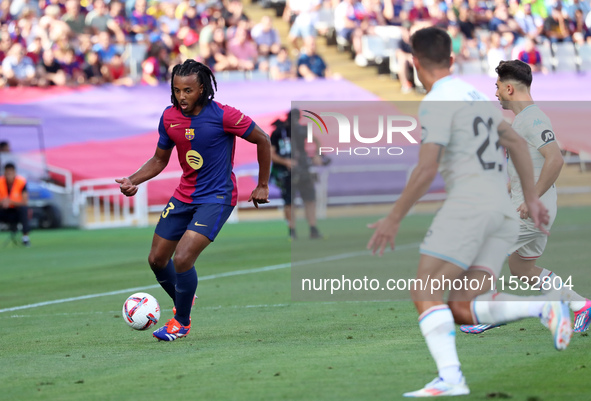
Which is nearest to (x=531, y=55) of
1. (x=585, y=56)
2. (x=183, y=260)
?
(x=585, y=56)

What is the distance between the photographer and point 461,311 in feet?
16.8

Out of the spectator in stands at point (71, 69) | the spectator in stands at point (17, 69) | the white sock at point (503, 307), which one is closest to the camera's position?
the white sock at point (503, 307)

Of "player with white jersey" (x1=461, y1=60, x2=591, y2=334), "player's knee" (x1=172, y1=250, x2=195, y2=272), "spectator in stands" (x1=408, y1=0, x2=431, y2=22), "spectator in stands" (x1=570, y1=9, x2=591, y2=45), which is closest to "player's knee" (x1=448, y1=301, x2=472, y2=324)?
"player with white jersey" (x1=461, y1=60, x2=591, y2=334)

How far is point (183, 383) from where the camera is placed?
5410mm

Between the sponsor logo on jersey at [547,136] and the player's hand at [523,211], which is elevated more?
the sponsor logo on jersey at [547,136]

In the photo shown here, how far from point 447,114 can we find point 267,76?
2173cm

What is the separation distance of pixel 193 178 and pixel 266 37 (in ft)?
68.8

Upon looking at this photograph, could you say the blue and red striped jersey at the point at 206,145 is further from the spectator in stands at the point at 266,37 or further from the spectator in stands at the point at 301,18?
the spectator in stands at the point at 301,18

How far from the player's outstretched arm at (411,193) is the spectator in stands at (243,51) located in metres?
22.1

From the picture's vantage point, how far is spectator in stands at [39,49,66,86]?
24.1 m

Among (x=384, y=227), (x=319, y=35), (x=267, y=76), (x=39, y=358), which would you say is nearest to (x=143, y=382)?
(x=39, y=358)

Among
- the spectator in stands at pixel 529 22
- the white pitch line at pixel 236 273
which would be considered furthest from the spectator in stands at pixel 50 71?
the spectator in stands at pixel 529 22

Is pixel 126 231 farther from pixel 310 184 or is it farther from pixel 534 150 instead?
pixel 534 150

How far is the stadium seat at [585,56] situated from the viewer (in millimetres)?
28125
